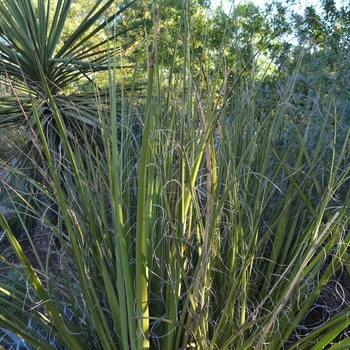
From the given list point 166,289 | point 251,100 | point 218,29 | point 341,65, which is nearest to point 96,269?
point 166,289

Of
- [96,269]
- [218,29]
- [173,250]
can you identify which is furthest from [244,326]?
[218,29]

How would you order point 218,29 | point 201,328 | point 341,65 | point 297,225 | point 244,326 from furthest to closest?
point 218,29
point 341,65
point 297,225
point 201,328
point 244,326

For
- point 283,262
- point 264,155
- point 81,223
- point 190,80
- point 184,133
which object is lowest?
point 283,262

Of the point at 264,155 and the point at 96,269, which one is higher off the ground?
the point at 264,155

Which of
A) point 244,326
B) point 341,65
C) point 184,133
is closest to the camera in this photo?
point 244,326

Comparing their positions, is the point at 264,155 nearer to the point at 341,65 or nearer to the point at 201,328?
the point at 201,328

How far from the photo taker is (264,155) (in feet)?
5.56

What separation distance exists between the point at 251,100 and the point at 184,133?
483 millimetres

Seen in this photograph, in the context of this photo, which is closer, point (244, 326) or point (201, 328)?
point (244, 326)

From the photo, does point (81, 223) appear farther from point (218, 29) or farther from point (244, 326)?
point (218, 29)

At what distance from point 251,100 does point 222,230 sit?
0.58 meters

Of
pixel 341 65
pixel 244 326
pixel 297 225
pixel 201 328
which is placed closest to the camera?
pixel 244 326

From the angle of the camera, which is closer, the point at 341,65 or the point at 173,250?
the point at 173,250

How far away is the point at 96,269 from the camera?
1.64m
